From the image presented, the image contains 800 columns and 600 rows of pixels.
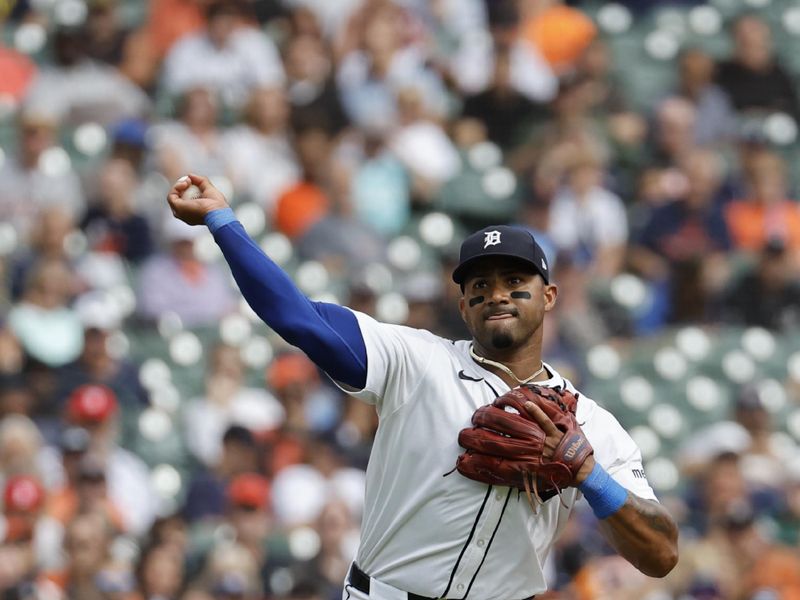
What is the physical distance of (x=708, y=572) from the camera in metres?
7.83

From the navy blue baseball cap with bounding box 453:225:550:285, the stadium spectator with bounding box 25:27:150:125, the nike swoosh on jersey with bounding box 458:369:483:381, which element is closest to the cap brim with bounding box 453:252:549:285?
the navy blue baseball cap with bounding box 453:225:550:285

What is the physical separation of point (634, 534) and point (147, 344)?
5173mm

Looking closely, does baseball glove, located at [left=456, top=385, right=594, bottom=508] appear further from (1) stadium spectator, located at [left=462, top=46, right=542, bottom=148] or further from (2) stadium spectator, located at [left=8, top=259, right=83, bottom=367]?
(1) stadium spectator, located at [left=462, top=46, right=542, bottom=148]

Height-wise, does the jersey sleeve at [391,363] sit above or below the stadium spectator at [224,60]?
below

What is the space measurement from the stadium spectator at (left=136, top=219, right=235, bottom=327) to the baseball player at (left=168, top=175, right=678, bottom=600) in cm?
488

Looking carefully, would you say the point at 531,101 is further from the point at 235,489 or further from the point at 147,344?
the point at 235,489

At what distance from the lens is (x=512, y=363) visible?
4238mm

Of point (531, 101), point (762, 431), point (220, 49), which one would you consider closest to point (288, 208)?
point (220, 49)

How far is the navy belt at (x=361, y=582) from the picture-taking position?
413cm

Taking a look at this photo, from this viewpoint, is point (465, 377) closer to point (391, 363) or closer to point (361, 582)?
point (391, 363)

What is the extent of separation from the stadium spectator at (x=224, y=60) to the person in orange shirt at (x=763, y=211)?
331 centimetres

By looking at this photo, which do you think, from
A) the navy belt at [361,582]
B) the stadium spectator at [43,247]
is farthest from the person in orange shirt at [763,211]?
the navy belt at [361,582]

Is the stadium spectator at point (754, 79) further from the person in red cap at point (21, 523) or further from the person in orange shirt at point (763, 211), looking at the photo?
the person in red cap at point (21, 523)

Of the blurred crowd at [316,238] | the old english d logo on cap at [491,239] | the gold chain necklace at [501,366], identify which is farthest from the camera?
the blurred crowd at [316,238]
